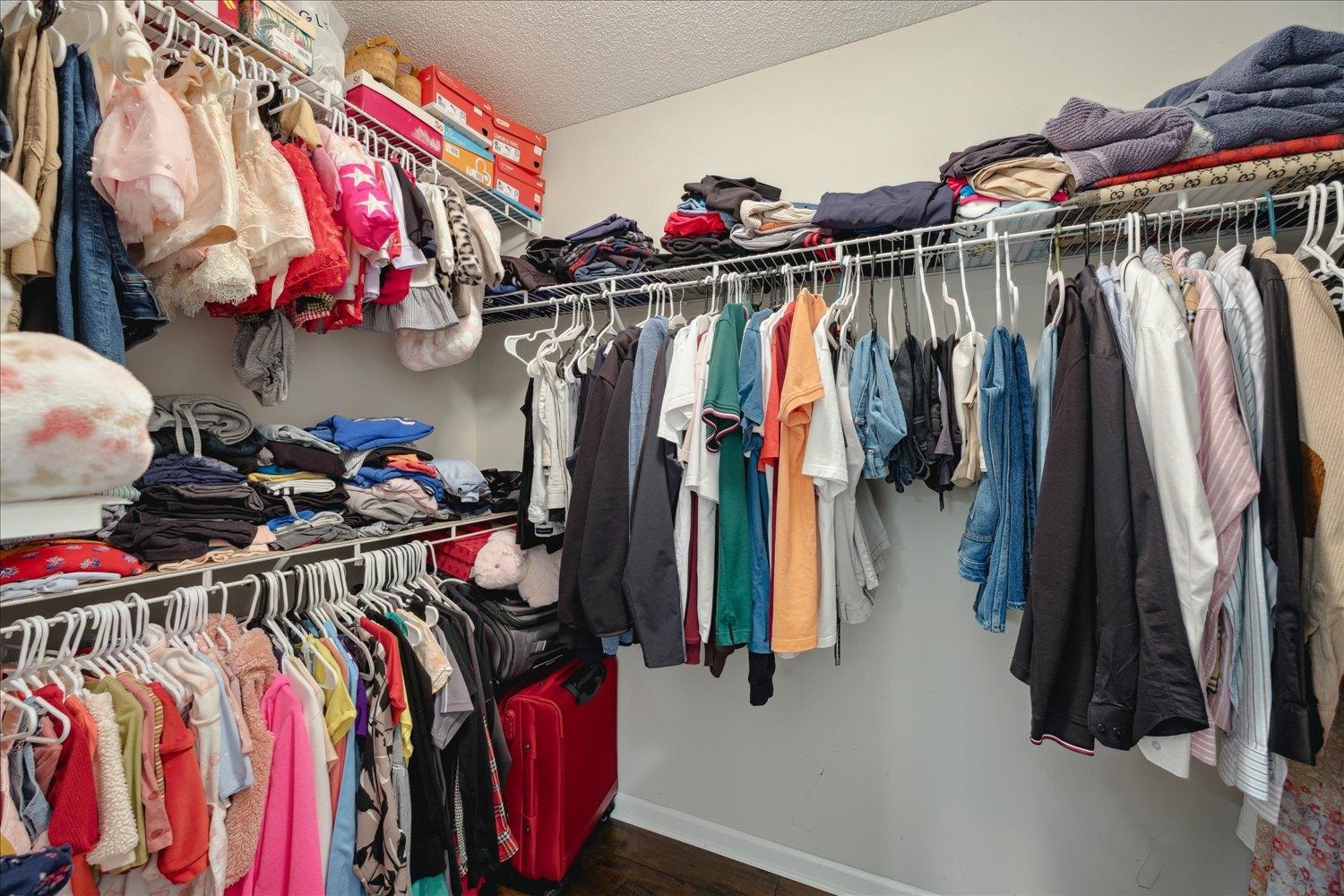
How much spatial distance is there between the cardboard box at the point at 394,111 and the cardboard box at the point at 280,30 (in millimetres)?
135

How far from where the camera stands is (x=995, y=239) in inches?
49.4

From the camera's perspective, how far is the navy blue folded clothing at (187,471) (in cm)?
121

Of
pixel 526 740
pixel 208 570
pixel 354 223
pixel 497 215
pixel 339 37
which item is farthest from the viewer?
pixel 497 215

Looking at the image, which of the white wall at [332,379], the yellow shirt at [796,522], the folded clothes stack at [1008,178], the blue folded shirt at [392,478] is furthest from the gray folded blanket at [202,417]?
the folded clothes stack at [1008,178]

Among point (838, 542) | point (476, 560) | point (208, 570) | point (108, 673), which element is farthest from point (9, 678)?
point (838, 542)

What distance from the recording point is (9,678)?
0.86 meters

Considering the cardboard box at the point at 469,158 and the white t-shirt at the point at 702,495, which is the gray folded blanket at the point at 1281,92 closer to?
the white t-shirt at the point at 702,495

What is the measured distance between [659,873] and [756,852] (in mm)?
335

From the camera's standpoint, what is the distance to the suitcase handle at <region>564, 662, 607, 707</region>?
1772 mm

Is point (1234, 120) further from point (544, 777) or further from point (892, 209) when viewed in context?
point (544, 777)

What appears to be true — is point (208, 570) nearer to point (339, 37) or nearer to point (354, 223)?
point (354, 223)

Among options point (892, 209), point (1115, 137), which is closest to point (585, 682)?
point (892, 209)

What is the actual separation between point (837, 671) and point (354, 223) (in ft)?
6.08

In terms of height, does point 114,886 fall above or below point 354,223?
below
